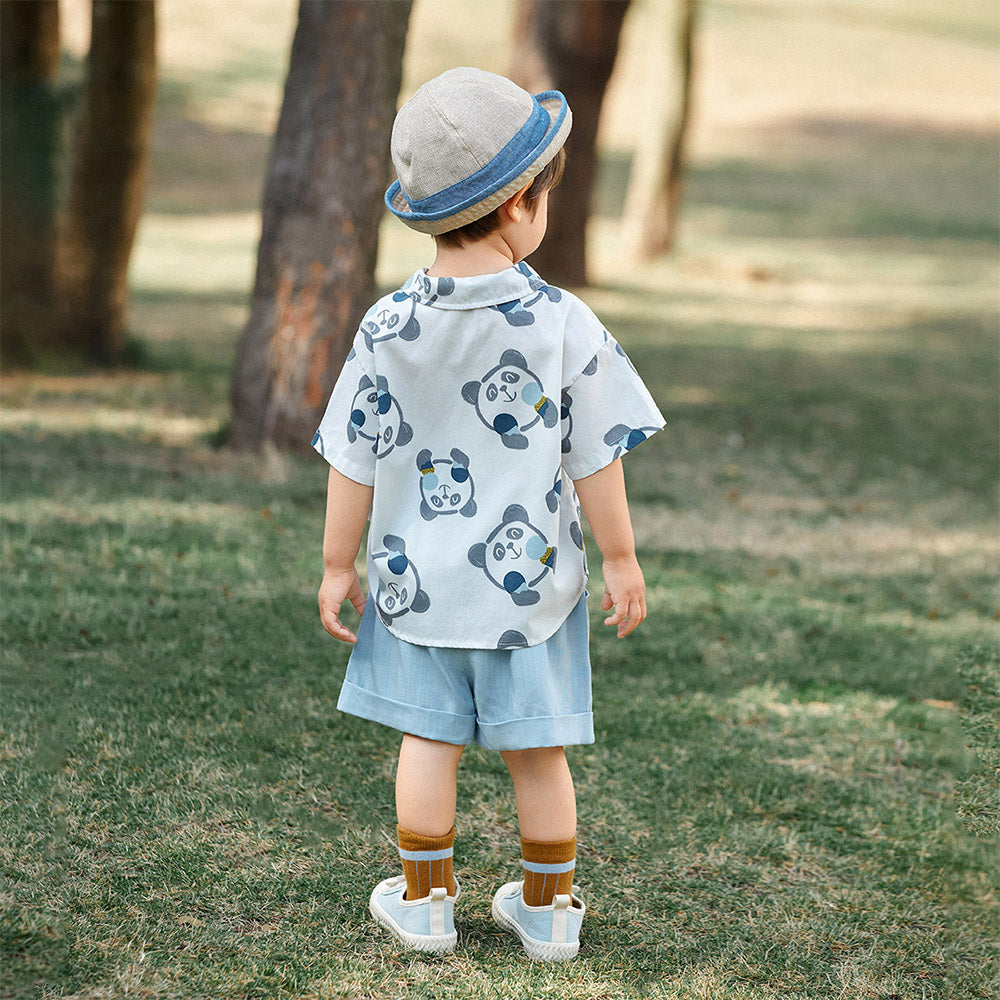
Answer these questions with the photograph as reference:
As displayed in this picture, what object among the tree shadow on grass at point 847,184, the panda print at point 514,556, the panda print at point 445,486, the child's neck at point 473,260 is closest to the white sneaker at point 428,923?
the panda print at point 514,556

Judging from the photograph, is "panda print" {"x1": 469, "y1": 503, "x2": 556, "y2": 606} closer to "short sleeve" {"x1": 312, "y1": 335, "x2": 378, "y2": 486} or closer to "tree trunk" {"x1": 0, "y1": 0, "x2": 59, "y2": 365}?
"short sleeve" {"x1": 312, "y1": 335, "x2": 378, "y2": 486}

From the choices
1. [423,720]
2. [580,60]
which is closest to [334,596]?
[423,720]

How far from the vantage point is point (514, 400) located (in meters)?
2.35

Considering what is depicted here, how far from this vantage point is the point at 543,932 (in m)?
2.56

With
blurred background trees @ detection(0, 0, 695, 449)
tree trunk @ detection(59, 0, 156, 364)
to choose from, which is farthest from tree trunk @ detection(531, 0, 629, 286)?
tree trunk @ detection(59, 0, 156, 364)

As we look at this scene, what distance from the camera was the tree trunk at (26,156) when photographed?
25.2 ft

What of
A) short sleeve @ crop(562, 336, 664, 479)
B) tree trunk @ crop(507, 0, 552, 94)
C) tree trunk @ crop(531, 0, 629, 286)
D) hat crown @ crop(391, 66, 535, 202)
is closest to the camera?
hat crown @ crop(391, 66, 535, 202)

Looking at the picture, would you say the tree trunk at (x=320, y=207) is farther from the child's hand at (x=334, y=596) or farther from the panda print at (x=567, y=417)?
the panda print at (x=567, y=417)

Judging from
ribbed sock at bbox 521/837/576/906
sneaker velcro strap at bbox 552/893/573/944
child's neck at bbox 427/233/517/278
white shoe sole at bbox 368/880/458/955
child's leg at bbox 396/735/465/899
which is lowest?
white shoe sole at bbox 368/880/458/955

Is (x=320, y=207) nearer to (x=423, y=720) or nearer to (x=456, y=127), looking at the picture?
(x=456, y=127)

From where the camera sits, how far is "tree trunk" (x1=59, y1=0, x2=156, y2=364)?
7.84m

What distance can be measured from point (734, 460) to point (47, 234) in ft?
14.2

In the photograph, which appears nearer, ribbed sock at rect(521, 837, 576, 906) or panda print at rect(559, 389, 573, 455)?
panda print at rect(559, 389, 573, 455)

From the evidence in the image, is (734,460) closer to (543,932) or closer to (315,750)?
(315,750)
